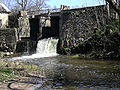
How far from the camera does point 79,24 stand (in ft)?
73.4

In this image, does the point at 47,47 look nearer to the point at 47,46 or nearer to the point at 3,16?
the point at 47,46

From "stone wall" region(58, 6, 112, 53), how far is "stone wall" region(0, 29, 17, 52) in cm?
613

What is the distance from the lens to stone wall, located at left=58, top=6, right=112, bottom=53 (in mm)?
20670

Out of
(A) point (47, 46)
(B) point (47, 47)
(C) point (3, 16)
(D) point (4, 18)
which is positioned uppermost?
(C) point (3, 16)

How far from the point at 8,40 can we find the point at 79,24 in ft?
30.4

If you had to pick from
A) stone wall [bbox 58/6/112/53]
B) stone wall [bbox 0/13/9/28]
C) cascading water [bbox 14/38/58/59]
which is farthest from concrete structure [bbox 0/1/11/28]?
stone wall [bbox 58/6/112/53]

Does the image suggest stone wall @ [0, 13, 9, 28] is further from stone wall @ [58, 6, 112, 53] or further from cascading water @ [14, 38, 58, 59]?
stone wall @ [58, 6, 112, 53]

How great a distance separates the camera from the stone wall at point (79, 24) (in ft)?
67.8

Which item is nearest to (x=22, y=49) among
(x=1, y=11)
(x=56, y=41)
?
(x=56, y=41)

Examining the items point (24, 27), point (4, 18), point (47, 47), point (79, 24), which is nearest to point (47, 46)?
point (47, 47)

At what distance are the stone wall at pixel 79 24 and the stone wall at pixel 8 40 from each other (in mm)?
6132

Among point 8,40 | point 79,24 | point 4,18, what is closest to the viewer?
point 79,24

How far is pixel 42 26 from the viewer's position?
2691 cm

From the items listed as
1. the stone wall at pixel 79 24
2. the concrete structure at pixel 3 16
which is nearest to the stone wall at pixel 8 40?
the concrete structure at pixel 3 16
